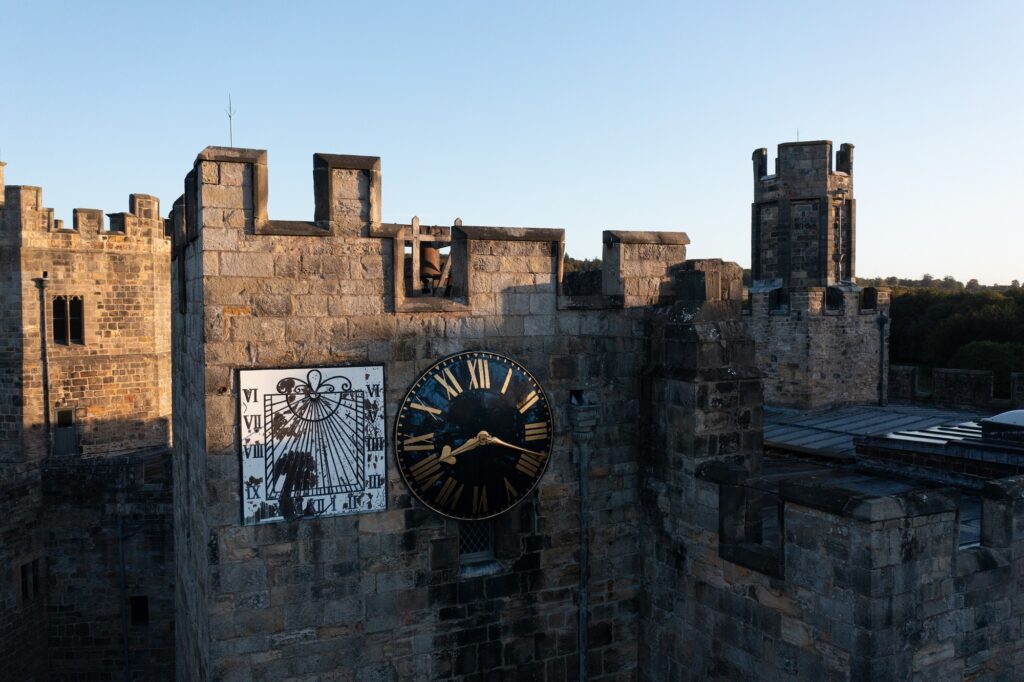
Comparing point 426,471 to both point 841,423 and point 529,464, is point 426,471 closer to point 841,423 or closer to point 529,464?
point 529,464

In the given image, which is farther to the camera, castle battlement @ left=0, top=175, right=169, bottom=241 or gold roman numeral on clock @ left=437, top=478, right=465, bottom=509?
castle battlement @ left=0, top=175, right=169, bottom=241

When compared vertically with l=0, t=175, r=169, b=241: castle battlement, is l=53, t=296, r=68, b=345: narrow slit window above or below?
below

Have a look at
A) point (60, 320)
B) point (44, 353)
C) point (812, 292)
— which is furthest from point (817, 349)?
point (44, 353)

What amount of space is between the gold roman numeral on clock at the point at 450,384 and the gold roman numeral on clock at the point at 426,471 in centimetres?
67

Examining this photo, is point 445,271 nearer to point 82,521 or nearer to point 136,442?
point 82,521

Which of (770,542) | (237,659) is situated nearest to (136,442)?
(237,659)

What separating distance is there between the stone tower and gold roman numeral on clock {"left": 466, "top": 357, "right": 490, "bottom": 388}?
25.5 m

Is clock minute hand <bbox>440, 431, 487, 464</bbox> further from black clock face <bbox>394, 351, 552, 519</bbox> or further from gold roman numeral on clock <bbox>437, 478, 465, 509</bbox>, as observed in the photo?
gold roman numeral on clock <bbox>437, 478, 465, 509</bbox>

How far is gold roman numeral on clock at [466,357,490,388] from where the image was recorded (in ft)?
27.5

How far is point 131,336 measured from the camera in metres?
28.6

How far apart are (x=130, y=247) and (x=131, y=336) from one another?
3178 mm

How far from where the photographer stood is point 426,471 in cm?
818

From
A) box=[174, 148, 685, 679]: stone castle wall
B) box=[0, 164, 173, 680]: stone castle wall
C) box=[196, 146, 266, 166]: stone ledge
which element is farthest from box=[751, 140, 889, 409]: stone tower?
box=[196, 146, 266, 166]: stone ledge

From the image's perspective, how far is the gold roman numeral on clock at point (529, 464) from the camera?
8.63m
